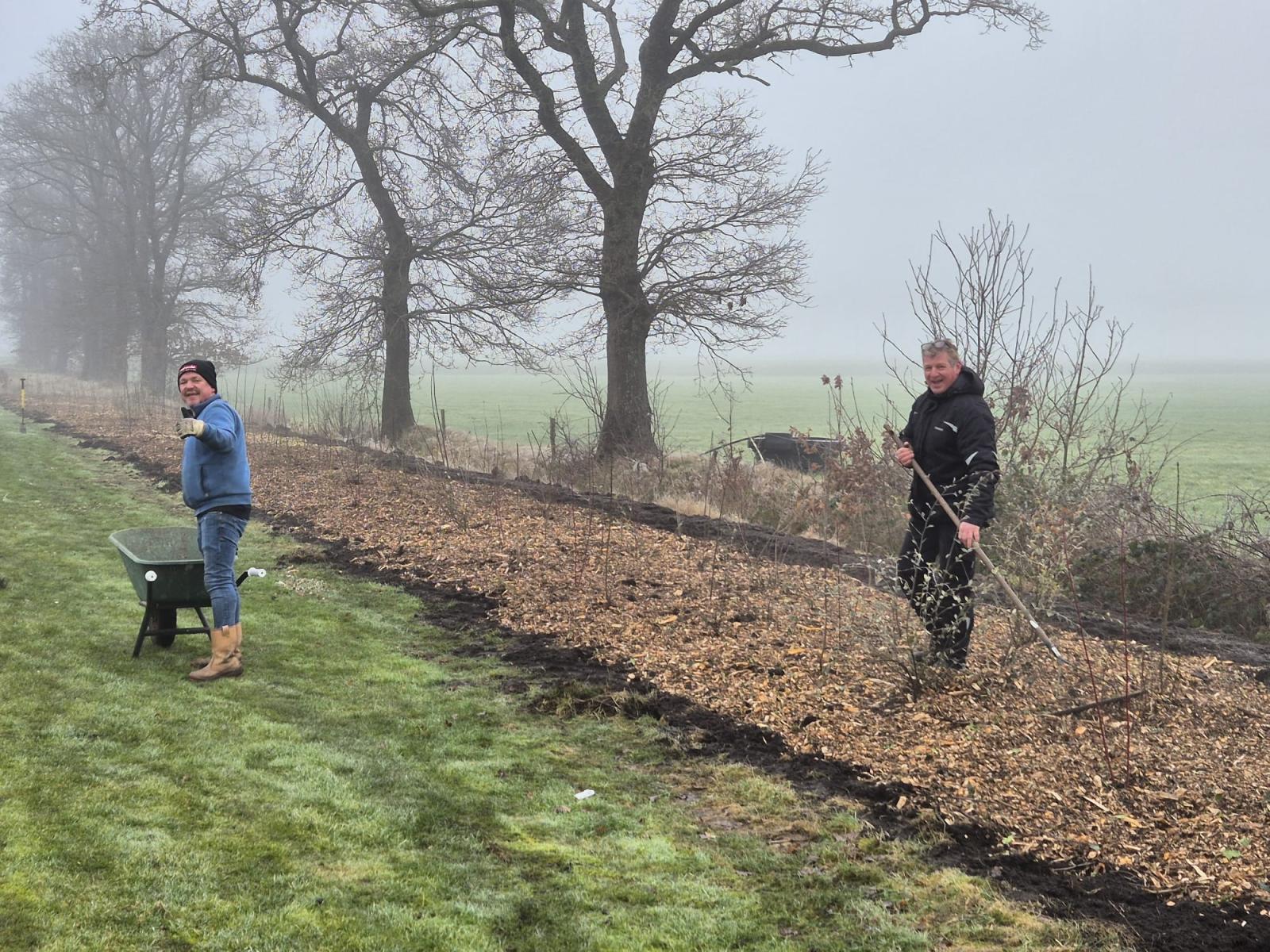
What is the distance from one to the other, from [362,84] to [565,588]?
1508cm

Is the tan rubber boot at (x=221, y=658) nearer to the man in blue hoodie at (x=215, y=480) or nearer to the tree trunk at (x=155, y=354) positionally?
the man in blue hoodie at (x=215, y=480)

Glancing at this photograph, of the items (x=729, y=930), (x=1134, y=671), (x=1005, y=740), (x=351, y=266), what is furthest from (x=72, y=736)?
(x=351, y=266)

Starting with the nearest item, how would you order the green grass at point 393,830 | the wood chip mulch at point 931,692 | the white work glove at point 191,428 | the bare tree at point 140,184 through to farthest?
the green grass at point 393,830
the wood chip mulch at point 931,692
the white work glove at point 191,428
the bare tree at point 140,184

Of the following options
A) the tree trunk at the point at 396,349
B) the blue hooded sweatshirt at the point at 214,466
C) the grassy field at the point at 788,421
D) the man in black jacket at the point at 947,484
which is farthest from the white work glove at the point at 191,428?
the tree trunk at the point at 396,349

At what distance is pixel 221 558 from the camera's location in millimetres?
6031

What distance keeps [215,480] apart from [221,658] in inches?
46.0

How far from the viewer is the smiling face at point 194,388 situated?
19.3 ft

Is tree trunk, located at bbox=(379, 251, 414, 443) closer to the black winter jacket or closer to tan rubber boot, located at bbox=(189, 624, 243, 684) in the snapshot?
tan rubber boot, located at bbox=(189, 624, 243, 684)

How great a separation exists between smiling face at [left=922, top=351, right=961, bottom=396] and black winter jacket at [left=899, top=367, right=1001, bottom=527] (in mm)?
55

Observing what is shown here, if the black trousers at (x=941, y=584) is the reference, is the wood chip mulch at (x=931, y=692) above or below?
below

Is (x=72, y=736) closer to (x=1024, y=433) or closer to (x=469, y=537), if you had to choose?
(x=469, y=537)

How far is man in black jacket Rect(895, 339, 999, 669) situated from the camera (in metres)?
5.87

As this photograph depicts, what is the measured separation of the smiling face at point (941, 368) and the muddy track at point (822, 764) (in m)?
2.30

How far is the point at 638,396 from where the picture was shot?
16.4 metres
